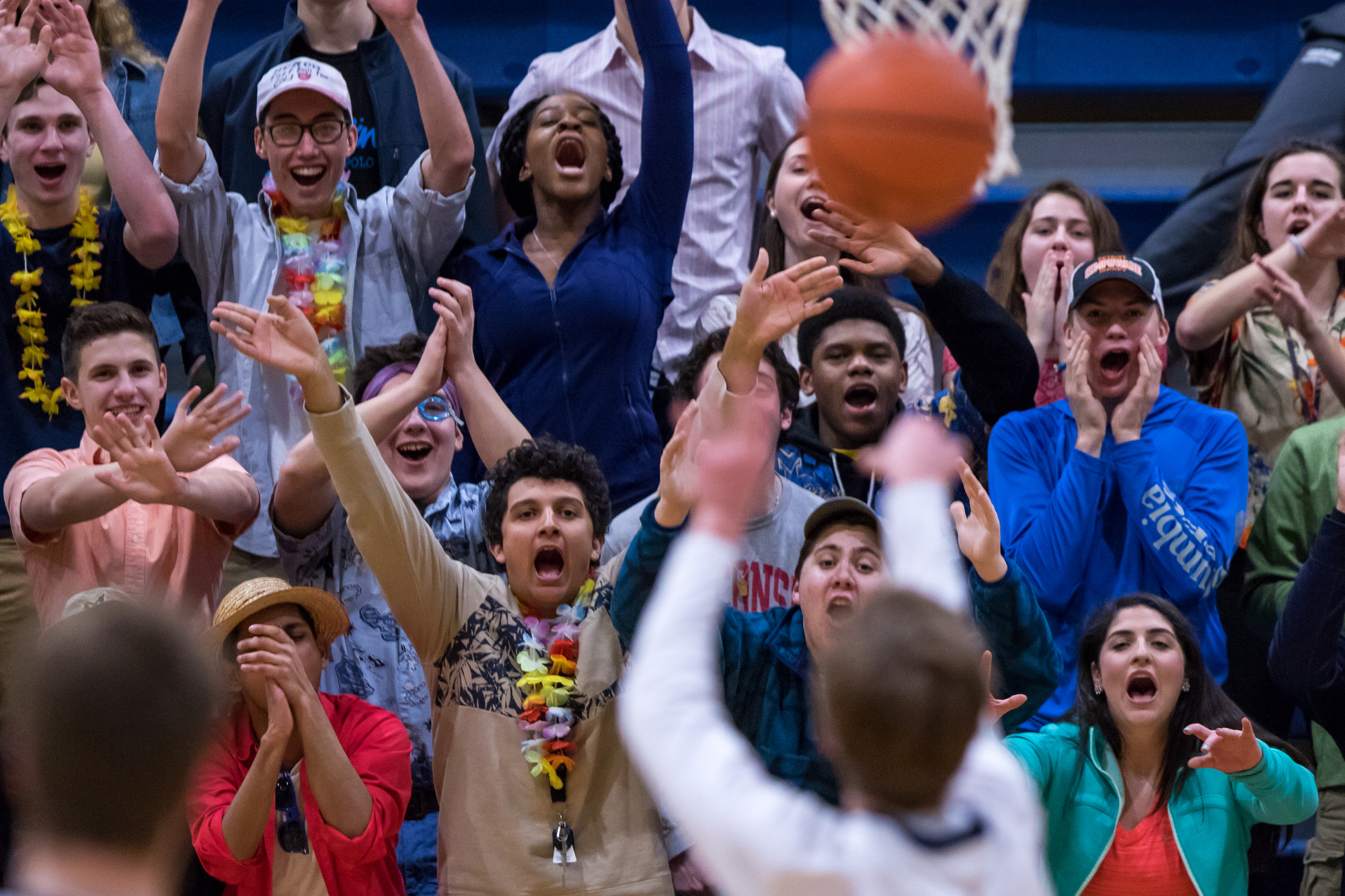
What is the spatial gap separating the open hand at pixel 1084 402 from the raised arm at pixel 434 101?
1.64 m

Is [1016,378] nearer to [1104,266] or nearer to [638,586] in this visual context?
[1104,266]

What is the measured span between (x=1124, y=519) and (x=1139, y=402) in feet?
0.95

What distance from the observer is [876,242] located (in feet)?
12.8

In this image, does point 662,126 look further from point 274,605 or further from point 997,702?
point 997,702

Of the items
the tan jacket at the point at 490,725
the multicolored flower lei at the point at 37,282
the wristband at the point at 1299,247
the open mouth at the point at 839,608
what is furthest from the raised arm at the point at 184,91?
the wristband at the point at 1299,247

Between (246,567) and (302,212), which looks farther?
(302,212)

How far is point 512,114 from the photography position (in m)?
4.36

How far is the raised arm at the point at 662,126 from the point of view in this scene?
400 cm

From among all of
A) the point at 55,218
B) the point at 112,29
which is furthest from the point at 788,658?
the point at 112,29

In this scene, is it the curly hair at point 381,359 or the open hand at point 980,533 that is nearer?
the open hand at point 980,533

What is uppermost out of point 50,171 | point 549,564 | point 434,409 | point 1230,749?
point 50,171

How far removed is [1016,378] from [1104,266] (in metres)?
0.35

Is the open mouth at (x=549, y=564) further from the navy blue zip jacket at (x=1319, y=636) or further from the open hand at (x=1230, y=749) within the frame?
the navy blue zip jacket at (x=1319, y=636)

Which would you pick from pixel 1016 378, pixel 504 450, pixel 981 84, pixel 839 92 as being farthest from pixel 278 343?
pixel 1016 378
